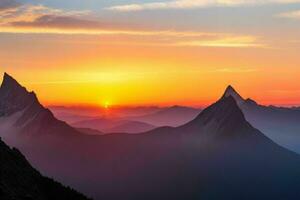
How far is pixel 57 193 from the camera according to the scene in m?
138

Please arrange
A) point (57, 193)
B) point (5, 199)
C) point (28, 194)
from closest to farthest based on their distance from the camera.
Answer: point (5, 199) < point (28, 194) < point (57, 193)

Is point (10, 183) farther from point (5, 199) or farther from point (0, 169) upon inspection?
point (5, 199)

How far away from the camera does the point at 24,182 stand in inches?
5074

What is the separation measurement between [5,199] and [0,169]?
2119 cm

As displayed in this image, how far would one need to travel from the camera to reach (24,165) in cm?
14162

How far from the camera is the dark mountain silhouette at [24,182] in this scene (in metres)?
118

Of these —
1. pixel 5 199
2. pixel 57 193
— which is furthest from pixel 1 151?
pixel 5 199

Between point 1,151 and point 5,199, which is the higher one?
point 1,151

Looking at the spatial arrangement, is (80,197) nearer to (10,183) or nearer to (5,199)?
(10,183)

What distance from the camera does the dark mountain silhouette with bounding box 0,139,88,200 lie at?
118438 millimetres

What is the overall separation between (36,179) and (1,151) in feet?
35.6

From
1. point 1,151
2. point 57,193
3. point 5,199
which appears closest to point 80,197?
point 57,193

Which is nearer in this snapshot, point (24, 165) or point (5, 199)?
point (5, 199)

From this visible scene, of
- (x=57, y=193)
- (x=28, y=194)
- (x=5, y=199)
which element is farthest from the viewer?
(x=57, y=193)
